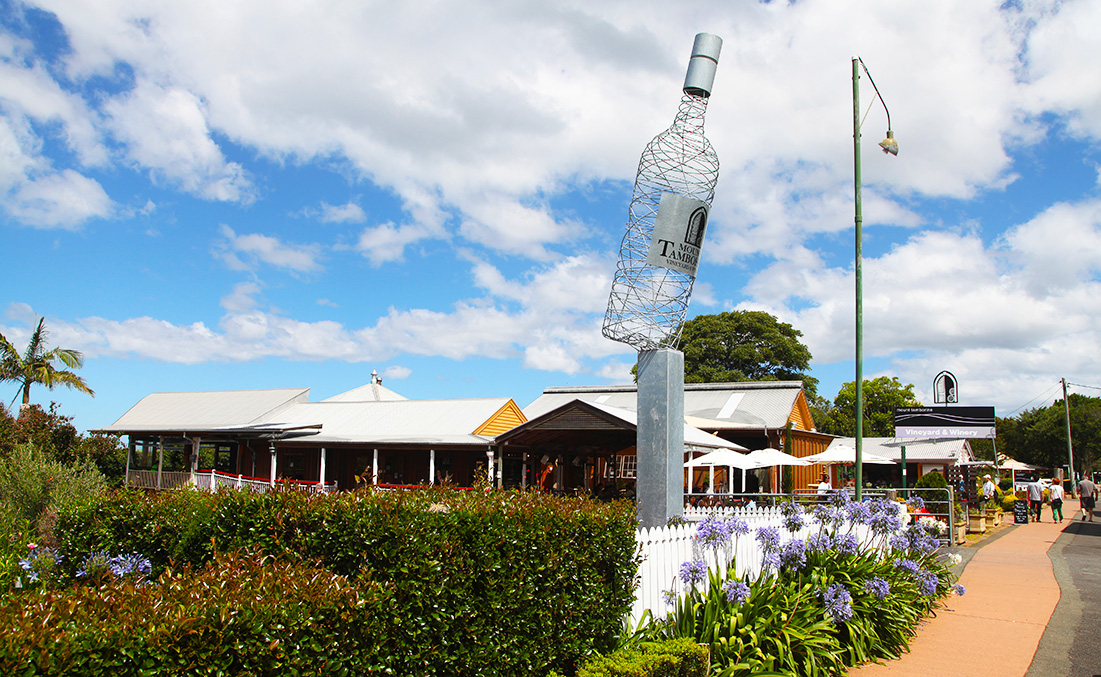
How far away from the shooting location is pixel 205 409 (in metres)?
33.3

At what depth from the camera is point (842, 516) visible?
350 inches

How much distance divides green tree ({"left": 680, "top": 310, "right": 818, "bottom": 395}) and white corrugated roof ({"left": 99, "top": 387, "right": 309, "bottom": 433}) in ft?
92.8

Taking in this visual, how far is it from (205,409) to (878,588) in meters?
31.4

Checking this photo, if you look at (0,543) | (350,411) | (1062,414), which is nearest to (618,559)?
(0,543)

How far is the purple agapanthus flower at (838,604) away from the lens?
7154 millimetres

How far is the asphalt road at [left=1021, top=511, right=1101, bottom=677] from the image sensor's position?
7.54m

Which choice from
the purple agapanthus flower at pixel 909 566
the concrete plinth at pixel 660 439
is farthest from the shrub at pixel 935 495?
the concrete plinth at pixel 660 439

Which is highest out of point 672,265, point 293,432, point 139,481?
point 672,265

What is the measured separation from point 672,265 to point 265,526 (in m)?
6.27

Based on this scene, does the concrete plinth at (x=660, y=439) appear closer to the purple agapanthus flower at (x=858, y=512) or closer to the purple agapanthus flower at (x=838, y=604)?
the purple agapanthus flower at (x=858, y=512)

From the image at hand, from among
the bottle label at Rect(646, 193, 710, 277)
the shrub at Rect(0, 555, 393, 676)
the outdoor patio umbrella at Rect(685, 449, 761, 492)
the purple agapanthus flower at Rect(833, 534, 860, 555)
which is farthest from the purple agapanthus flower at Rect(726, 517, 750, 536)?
the outdoor patio umbrella at Rect(685, 449, 761, 492)

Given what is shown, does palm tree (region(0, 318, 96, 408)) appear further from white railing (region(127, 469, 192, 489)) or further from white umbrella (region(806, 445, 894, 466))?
white umbrella (region(806, 445, 894, 466))

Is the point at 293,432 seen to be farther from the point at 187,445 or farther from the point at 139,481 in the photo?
the point at 187,445

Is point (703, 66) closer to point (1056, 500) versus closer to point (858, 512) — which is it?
point (858, 512)
